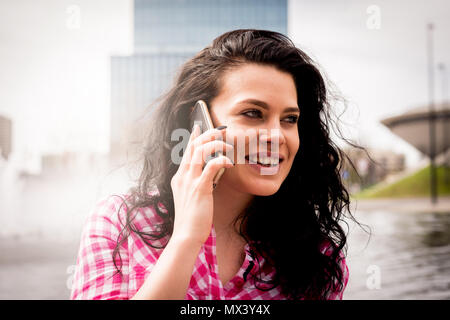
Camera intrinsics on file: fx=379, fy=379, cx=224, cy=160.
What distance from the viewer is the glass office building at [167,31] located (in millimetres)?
37875

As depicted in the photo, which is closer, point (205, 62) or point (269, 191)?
point (269, 191)

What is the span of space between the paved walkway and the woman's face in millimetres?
11718

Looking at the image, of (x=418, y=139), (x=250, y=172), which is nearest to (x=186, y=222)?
(x=250, y=172)

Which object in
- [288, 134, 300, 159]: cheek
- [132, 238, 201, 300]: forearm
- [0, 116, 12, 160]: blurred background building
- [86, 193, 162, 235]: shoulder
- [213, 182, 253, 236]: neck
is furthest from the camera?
[0, 116, 12, 160]: blurred background building

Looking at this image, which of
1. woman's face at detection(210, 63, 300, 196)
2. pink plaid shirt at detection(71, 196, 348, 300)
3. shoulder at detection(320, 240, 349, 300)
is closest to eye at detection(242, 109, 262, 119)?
woman's face at detection(210, 63, 300, 196)

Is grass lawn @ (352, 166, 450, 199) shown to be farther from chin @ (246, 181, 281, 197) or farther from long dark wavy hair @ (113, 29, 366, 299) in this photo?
chin @ (246, 181, 281, 197)

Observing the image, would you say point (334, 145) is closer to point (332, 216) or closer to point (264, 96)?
point (332, 216)

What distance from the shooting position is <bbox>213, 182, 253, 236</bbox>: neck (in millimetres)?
1452

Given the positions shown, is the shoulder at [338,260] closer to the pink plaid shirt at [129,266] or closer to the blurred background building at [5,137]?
the pink plaid shirt at [129,266]

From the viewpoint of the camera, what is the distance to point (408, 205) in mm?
18594

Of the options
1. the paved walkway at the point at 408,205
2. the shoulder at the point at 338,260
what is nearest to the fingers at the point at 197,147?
the shoulder at the point at 338,260

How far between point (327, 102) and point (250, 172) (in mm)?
679

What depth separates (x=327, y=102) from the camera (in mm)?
1751

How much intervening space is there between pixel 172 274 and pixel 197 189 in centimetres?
24
